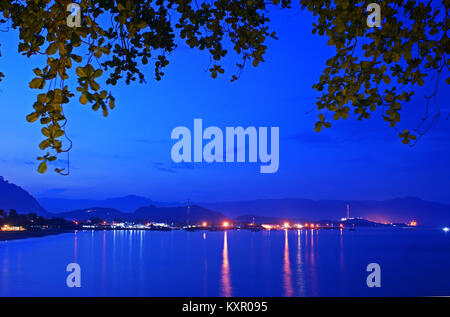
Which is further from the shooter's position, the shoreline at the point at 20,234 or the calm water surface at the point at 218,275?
the shoreline at the point at 20,234

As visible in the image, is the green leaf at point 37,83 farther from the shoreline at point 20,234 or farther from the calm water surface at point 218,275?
the shoreline at point 20,234

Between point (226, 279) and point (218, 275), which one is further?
point (218, 275)

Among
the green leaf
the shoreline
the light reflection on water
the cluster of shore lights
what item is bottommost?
the light reflection on water

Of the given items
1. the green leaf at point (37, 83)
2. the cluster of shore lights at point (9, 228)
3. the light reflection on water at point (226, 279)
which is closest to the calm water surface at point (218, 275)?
the light reflection on water at point (226, 279)

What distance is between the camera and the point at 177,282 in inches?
2324

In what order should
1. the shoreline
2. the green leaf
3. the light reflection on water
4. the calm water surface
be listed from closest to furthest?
the green leaf, the light reflection on water, the calm water surface, the shoreline

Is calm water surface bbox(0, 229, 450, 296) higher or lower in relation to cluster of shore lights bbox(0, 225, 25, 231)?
lower

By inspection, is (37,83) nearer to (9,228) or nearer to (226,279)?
(226,279)

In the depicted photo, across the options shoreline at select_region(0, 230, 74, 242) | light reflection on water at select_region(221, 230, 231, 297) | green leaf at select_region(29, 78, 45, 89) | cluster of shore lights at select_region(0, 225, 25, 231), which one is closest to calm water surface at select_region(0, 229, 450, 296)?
light reflection on water at select_region(221, 230, 231, 297)

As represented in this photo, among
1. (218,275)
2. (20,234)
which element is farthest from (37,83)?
(20,234)

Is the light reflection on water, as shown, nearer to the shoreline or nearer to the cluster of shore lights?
the shoreline
